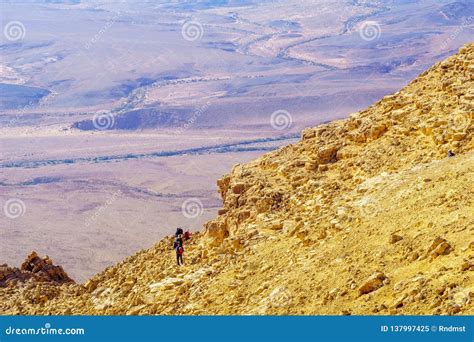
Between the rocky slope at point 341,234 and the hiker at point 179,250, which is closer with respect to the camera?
the rocky slope at point 341,234

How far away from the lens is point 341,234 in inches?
391

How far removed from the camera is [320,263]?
9.40 meters

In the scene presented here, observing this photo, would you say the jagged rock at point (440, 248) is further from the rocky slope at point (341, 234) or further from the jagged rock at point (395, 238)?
the jagged rock at point (395, 238)

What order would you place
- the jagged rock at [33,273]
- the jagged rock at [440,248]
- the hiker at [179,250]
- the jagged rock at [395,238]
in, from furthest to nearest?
the jagged rock at [33,273] → the hiker at [179,250] → the jagged rock at [395,238] → the jagged rock at [440,248]

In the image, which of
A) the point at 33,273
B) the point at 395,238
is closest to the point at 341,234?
the point at 395,238

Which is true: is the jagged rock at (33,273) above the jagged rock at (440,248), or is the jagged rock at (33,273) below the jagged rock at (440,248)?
above

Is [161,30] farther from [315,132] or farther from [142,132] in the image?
[315,132]

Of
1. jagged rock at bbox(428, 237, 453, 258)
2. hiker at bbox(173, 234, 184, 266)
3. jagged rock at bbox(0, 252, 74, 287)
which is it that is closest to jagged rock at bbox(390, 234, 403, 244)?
jagged rock at bbox(428, 237, 453, 258)

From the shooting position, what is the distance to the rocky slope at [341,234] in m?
8.30

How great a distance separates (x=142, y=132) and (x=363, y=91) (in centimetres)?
2496

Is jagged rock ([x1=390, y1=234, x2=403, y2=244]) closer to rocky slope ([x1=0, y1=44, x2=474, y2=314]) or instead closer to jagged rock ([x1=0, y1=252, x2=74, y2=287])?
rocky slope ([x1=0, y1=44, x2=474, y2=314])

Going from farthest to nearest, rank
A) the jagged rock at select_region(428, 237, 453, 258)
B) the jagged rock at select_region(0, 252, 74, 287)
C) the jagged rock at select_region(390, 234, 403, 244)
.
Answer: the jagged rock at select_region(0, 252, 74, 287)
the jagged rock at select_region(390, 234, 403, 244)
the jagged rock at select_region(428, 237, 453, 258)

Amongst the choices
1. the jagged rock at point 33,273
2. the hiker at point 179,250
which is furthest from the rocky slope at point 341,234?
the jagged rock at point 33,273

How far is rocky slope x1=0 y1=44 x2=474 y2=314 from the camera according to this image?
8297mm
